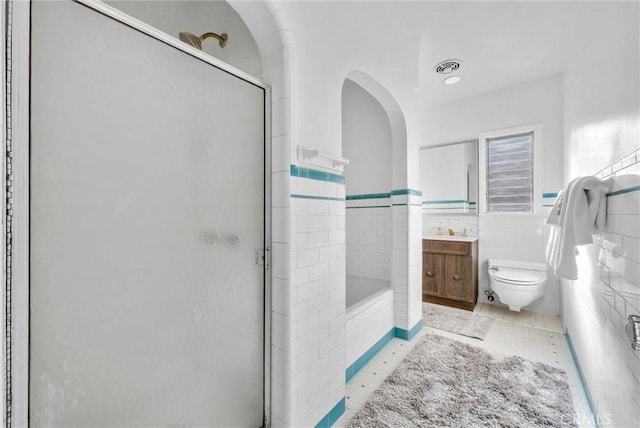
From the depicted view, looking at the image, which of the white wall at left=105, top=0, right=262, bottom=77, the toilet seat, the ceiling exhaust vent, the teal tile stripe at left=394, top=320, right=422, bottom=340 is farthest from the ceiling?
the teal tile stripe at left=394, top=320, right=422, bottom=340

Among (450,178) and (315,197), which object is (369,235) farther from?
(315,197)

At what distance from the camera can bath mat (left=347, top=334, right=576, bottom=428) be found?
60.0 inches

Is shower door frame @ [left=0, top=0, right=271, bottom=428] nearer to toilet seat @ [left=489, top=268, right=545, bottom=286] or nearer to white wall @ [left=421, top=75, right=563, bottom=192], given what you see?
toilet seat @ [left=489, top=268, right=545, bottom=286]

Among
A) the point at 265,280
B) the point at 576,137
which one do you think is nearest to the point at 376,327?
the point at 265,280

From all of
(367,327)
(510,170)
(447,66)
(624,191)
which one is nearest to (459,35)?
(447,66)

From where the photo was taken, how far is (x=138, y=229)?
91 cm

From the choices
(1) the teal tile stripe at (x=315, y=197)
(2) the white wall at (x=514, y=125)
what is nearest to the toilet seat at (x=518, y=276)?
(2) the white wall at (x=514, y=125)

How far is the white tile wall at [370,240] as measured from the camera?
2.71 m

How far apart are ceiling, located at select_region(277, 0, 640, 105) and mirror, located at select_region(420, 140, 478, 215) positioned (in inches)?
33.4

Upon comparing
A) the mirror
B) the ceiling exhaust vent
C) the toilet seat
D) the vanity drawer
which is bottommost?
the toilet seat

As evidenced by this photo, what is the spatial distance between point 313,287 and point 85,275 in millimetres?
906

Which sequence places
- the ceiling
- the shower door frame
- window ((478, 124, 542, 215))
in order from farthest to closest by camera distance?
1. window ((478, 124, 542, 215))
2. the ceiling
3. the shower door frame

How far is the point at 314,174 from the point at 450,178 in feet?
8.49

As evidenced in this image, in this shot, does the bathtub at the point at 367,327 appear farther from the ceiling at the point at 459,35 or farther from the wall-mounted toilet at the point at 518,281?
the ceiling at the point at 459,35
